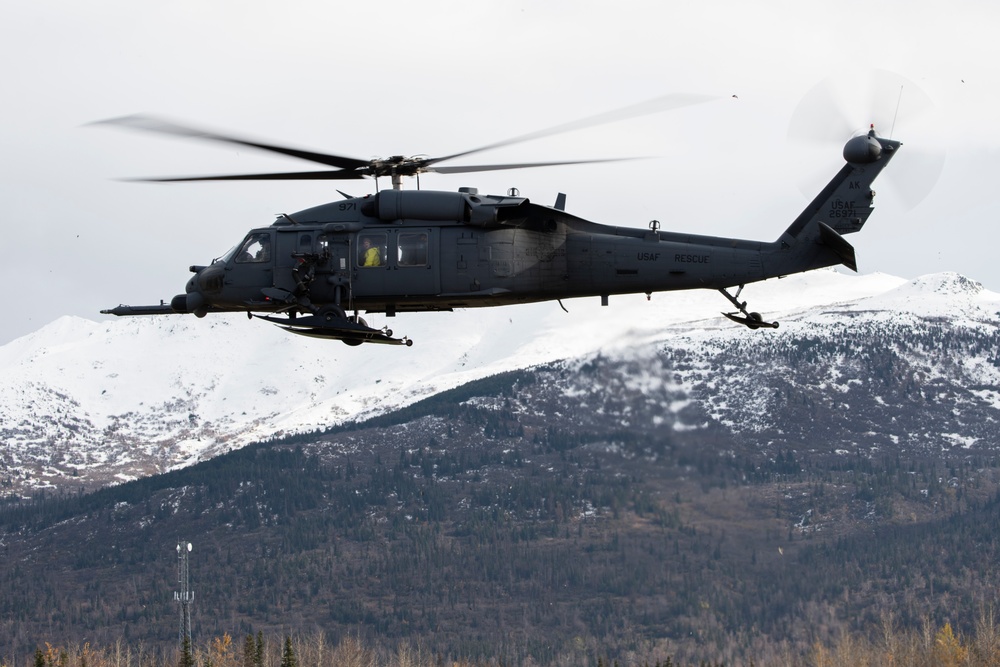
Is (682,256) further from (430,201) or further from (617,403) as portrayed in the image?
(617,403)

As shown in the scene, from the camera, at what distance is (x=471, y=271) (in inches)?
1745

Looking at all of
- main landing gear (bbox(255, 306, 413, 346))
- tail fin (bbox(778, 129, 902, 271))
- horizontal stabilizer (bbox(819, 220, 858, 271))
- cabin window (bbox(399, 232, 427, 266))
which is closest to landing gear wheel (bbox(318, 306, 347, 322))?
main landing gear (bbox(255, 306, 413, 346))

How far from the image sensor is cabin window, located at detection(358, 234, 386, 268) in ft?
146

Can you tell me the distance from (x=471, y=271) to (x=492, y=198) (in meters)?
2.15

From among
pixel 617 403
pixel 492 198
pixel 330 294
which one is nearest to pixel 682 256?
pixel 492 198

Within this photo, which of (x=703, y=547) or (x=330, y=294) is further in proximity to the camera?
(x=703, y=547)

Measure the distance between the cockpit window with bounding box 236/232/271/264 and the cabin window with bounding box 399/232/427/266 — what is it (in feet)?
13.2

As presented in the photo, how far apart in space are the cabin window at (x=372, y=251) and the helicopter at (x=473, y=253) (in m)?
0.03

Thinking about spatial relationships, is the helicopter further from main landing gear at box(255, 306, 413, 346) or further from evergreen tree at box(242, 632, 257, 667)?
evergreen tree at box(242, 632, 257, 667)

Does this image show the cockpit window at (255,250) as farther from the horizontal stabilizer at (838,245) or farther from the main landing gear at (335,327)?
the horizontal stabilizer at (838,245)

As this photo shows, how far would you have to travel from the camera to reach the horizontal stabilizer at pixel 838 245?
44688 millimetres

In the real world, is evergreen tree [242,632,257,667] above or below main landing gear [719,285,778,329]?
below

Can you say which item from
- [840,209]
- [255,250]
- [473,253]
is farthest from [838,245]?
[255,250]

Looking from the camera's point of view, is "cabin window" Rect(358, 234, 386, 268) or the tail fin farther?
the tail fin
